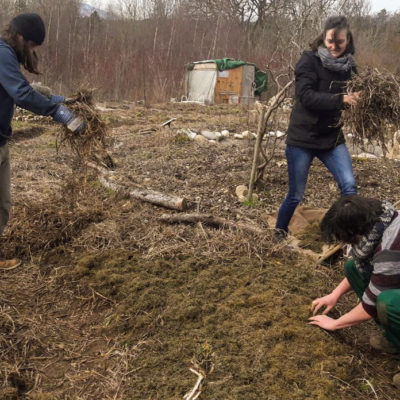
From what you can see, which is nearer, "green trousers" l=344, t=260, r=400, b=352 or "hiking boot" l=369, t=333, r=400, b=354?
"green trousers" l=344, t=260, r=400, b=352

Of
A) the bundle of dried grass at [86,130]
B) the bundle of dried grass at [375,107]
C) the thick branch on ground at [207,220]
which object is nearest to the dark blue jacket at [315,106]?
the bundle of dried grass at [375,107]

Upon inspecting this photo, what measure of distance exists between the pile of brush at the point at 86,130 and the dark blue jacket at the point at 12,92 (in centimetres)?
38

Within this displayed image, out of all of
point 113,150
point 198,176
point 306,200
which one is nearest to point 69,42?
point 113,150

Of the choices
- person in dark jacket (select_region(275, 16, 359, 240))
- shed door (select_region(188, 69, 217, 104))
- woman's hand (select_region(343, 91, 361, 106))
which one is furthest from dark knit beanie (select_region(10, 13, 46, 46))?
shed door (select_region(188, 69, 217, 104))

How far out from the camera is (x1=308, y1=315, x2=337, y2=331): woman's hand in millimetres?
2223

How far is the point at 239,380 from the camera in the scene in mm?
2049

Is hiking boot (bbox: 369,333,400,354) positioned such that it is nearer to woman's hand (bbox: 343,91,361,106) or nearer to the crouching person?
the crouching person

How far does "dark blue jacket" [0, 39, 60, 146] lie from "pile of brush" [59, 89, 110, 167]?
0.38 m

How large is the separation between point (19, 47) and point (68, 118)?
1.85 feet

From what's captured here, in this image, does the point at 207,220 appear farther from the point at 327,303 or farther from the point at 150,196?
the point at 327,303

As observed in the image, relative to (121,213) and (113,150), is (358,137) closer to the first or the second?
(121,213)

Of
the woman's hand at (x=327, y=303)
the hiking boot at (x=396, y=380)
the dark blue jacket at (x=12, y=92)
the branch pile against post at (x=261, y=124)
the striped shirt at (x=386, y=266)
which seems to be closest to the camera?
the striped shirt at (x=386, y=266)

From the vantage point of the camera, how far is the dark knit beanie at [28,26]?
107 inches

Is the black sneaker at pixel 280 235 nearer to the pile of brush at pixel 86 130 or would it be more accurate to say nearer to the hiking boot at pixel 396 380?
the hiking boot at pixel 396 380
